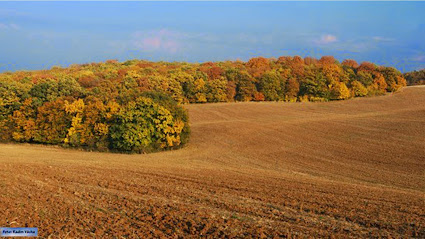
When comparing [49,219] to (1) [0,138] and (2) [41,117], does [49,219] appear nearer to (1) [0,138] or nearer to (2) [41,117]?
(2) [41,117]

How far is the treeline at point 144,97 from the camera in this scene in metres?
39.6

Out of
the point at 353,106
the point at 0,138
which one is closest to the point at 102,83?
the point at 0,138

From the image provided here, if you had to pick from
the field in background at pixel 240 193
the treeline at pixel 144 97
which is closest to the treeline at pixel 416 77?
the treeline at pixel 144 97

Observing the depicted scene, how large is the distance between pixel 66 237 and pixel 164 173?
42.1ft

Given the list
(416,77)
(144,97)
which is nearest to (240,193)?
(144,97)

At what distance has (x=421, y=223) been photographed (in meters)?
12.6

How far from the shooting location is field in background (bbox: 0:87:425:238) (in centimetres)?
1188

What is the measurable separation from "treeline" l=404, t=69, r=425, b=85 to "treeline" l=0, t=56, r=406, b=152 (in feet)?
65.7

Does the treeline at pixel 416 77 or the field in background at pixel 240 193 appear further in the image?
the treeline at pixel 416 77

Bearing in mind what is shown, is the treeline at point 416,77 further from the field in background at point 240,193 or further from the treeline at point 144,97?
the field in background at point 240,193

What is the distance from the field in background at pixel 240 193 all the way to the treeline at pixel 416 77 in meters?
62.6

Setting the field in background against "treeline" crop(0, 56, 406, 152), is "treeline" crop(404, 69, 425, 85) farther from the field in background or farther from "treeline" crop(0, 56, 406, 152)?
the field in background

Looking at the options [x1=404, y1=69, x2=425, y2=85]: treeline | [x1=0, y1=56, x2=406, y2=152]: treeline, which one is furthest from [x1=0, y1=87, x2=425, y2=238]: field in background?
[x1=404, y1=69, x2=425, y2=85]: treeline

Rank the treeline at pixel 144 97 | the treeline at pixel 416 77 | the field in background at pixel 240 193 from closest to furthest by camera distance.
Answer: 1. the field in background at pixel 240 193
2. the treeline at pixel 144 97
3. the treeline at pixel 416 77
